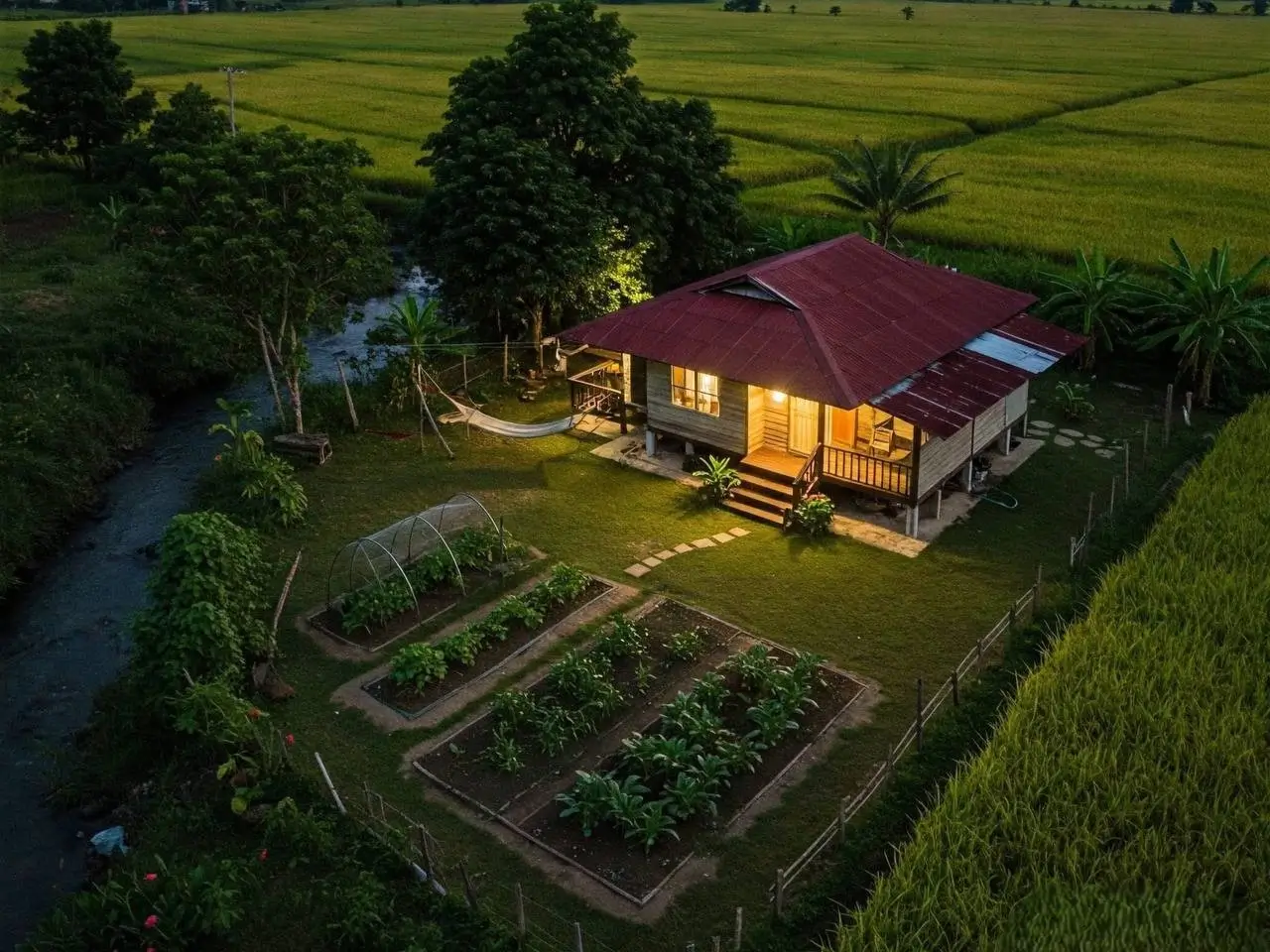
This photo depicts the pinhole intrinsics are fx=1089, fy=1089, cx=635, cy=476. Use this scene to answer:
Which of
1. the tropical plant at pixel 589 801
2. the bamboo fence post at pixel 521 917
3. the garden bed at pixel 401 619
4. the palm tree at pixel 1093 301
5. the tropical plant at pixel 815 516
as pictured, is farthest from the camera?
the palm tree at pixel 1093 301

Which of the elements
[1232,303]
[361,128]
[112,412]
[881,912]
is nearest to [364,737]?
[881,912]

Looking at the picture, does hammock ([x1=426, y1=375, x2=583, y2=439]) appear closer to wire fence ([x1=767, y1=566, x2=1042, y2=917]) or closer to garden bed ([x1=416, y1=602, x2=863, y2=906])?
garden bed ([x1=416, y1=602, x2=863, y2=906])

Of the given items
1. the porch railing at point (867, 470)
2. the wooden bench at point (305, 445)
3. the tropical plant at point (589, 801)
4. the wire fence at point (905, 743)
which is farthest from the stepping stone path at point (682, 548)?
the wooden bench at point (305, 445)

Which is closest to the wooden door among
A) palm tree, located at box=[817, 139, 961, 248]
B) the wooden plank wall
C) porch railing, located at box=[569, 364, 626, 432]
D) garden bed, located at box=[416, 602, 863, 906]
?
the wooden plank wall

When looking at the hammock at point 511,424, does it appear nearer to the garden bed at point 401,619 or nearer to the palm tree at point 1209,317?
the garden bed at point 401,619

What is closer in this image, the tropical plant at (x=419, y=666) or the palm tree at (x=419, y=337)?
the tropical plant at (x=419, y=666)
